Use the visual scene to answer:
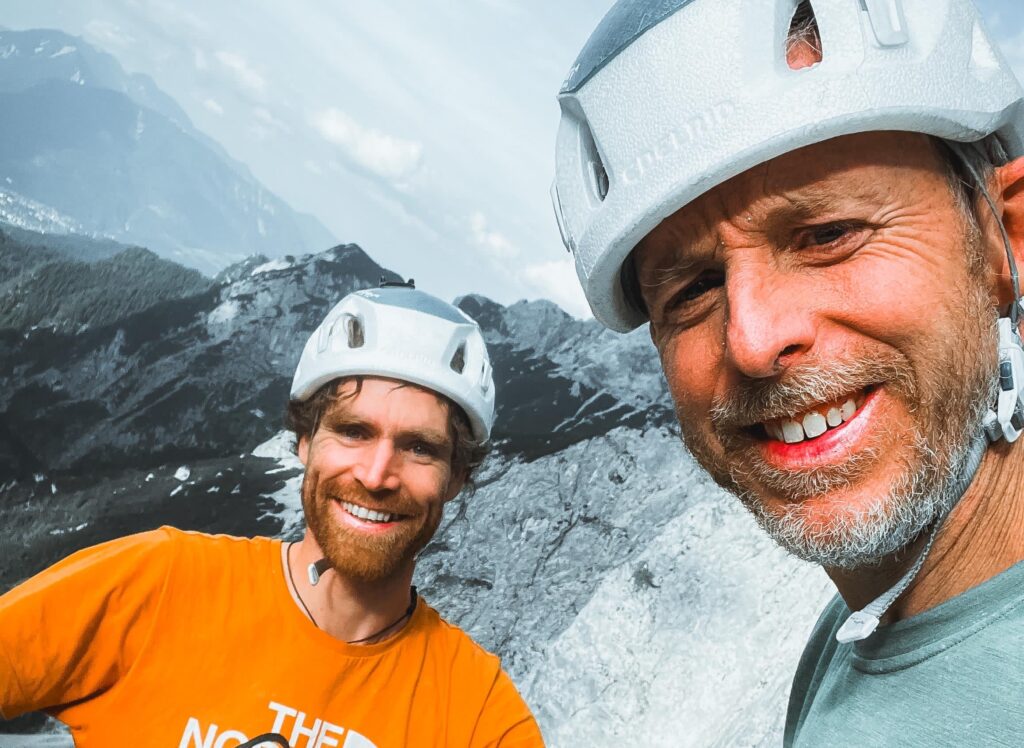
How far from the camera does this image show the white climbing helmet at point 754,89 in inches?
46.3

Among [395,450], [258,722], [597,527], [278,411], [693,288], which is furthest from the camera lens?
[278,411]

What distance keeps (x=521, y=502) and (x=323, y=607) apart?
4.09 metres

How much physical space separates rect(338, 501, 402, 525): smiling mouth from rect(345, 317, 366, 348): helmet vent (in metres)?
0.84

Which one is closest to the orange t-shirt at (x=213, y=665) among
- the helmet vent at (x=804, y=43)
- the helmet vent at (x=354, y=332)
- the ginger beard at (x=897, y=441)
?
the helmet vent at (x=354, y=332)

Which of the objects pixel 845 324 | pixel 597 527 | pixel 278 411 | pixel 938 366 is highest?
pixel 278 411

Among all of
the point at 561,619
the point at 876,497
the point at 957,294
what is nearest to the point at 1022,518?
the point at 876,497

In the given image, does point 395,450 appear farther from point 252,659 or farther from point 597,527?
point 597,527

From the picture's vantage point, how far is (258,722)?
226cm

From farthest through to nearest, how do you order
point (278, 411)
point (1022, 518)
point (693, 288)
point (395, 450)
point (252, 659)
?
point (278, 411), point (395, 450), point (252, 659), point (693, 288), point (1022, 518)

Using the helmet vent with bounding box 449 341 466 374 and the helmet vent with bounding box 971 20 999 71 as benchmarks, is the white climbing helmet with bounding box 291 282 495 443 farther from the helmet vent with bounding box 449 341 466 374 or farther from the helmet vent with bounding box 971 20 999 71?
the helmet vent with bounding box 971 20 999 71

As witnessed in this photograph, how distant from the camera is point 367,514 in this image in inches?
111

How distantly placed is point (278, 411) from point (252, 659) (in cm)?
549

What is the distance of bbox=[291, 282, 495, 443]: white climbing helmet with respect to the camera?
3.04m

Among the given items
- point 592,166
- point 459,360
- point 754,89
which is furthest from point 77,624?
point 754,89
